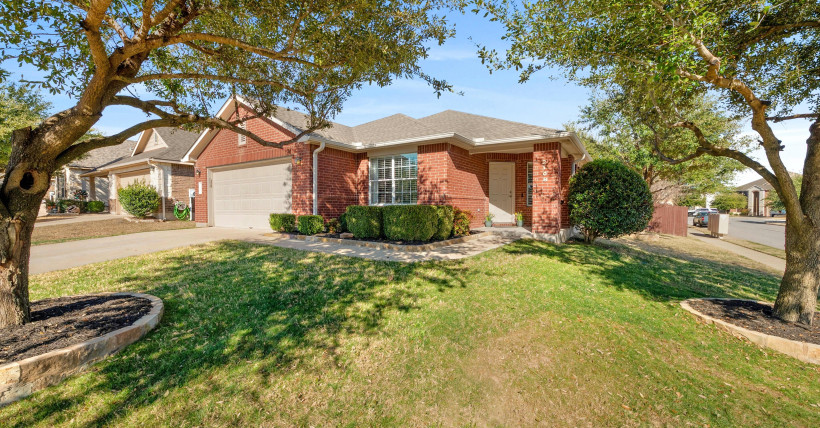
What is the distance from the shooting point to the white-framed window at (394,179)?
36.9 feet

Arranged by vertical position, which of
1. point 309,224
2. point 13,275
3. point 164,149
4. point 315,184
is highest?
point 164,149

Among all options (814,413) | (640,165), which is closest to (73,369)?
(814,413)

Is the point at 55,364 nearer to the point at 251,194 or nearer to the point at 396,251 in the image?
the point at 396,251

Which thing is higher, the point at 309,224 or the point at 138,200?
the point at 138,200

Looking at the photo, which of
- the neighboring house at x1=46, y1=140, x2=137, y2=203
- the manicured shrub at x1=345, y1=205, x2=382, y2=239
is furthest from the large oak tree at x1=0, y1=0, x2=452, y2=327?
the neighboring house at x1=46, y1=140, x2=137, y2=203

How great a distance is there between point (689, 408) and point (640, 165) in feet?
46.9

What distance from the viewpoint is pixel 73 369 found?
2936 millimetres

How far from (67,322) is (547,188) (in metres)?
10.5

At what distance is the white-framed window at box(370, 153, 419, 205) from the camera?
1126 centimetres

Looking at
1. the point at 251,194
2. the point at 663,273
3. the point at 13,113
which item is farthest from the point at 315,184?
the point at 13,113

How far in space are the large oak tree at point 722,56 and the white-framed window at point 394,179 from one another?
565 cm

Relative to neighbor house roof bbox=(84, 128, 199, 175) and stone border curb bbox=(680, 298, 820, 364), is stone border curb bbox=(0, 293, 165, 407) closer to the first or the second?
stone border curb bbox=(680, 298, 820, 364)

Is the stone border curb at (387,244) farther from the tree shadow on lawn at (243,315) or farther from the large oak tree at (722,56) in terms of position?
the large oak tree at (722,56)

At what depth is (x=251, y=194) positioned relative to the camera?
43.2 feet
